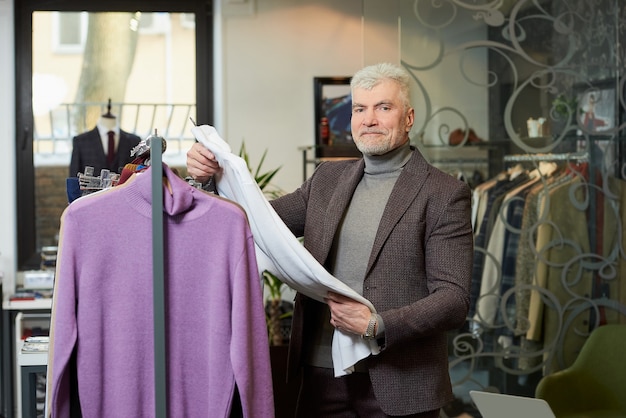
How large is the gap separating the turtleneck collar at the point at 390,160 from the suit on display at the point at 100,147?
2.90 metres

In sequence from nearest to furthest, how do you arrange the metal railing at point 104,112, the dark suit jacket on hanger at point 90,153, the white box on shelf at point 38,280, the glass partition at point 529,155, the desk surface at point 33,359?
1. the desk surface at point 33,359
2. the glass partition at point 529,155
3. the white box on shelf at point 38,280
4. the dark suit jacket on hanger at point 90,153
5. the metal railing at point 104,112

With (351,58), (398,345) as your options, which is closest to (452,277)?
(398,345)

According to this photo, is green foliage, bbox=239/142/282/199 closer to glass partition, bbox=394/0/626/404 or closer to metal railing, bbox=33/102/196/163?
metal railing, bbox=33/102/196/163

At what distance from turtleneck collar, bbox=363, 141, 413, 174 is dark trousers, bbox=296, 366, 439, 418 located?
539 millimetres

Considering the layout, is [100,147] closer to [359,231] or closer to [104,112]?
[104,112]

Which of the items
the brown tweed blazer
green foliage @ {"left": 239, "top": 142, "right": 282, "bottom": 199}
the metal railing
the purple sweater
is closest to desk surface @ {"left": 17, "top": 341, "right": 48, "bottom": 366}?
the purple sweater

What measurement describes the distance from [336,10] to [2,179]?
6.99 feet

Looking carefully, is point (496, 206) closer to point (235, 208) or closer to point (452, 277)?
point (452, 277)

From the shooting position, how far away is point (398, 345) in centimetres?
228

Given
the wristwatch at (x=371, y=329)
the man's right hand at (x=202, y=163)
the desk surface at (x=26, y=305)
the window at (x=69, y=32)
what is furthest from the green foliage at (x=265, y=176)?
the wristwatch at (x=371, y=329)

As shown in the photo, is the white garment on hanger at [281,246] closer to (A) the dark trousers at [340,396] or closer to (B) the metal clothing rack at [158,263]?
(A) the dark trousers at [340,396]

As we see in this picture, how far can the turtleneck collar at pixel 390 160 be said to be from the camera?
2.42 metres

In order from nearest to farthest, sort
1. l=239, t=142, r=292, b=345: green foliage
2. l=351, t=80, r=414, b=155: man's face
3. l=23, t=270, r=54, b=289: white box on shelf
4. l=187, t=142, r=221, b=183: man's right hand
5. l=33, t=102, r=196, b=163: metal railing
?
l=187, t=142, r=221, b=183: man's right hand, l=351, t=80, r=414, b=155: man's face, l=239, t=142, r=292, b=345: green foliage, l=23, t=270, r=54, b=289: white box on shelf, l=33, t=102, r=196, b=163: metal railing

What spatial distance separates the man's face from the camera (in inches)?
92.5
